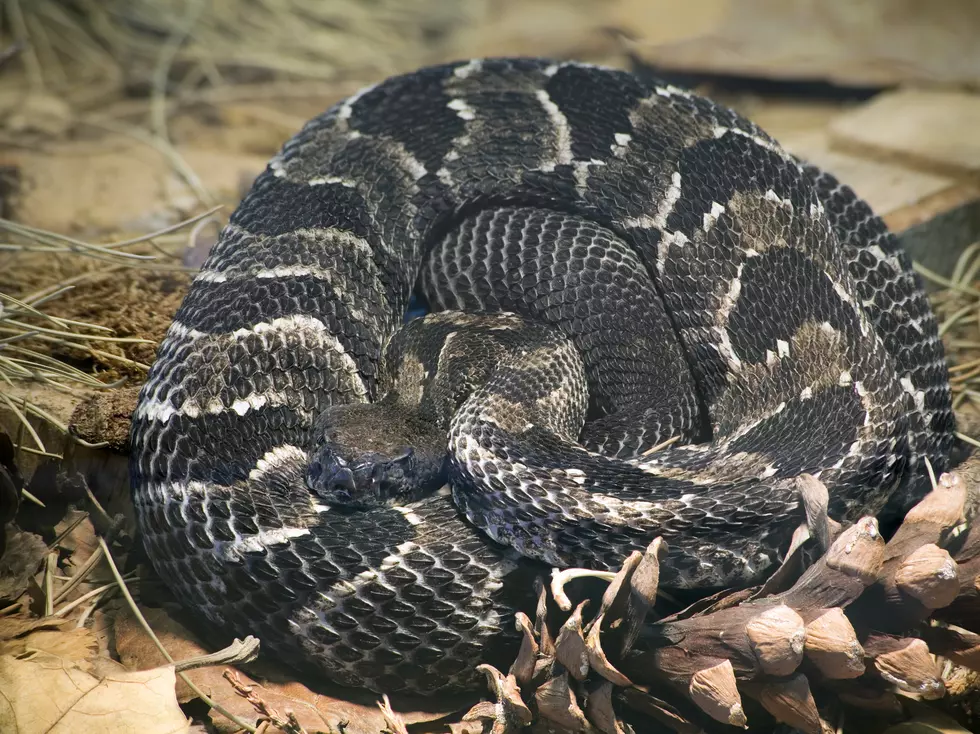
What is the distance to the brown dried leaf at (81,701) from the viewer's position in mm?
2652

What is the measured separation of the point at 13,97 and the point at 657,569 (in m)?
6.85

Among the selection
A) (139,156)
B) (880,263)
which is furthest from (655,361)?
(139,156)

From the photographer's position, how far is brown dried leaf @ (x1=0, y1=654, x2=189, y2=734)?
2.65m

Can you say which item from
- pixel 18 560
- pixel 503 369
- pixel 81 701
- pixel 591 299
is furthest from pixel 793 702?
pixel 18 560

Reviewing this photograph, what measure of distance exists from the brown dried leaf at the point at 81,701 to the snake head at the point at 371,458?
37.1 inches

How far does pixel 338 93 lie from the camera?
7.89 meters

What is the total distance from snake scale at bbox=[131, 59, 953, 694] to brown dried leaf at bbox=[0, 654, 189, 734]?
18.4 inches

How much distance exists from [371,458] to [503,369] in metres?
0.79

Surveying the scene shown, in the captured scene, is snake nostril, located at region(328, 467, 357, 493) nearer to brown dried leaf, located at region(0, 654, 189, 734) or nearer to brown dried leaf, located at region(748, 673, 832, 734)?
brown dried leaf, located at region(0, 654, 189, 734)

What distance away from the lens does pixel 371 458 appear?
11.8ft

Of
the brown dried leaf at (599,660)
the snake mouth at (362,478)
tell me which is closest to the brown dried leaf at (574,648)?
the brown dried leaf at (599,660)

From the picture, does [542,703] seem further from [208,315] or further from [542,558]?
[208,315]

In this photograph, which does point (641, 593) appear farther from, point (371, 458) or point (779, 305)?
point (779, 305)

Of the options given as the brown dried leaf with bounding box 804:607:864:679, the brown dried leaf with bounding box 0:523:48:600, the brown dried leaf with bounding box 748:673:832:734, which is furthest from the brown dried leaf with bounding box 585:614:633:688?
the brown dried leaf with bounding box 0:523:48:600
